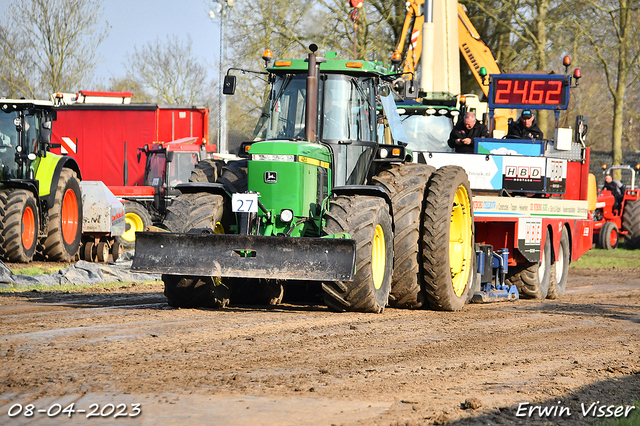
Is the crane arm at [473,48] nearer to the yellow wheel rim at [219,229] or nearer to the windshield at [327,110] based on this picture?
the windshield at [327,110]

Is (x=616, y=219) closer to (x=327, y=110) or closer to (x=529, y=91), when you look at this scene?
(x=529, y=91)

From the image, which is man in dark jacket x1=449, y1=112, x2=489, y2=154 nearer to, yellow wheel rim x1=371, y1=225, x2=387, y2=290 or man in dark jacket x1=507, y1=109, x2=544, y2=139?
man in dark jacket x1=507, y1=109, x2=544, y2=139

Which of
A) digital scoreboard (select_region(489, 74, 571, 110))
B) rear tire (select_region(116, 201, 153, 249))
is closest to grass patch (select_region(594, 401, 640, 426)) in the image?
digital scoreboard (select_region(489, 74, 571, 110))

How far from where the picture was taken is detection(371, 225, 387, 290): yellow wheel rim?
8211 mm

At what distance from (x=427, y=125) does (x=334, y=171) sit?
5.86 m

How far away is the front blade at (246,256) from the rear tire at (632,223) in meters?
18.1

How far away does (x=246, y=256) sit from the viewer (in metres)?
7.68

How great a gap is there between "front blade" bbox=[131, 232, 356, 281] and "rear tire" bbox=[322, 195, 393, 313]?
316mm

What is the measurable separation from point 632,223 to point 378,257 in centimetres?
1717

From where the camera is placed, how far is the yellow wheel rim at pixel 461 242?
1008 cm

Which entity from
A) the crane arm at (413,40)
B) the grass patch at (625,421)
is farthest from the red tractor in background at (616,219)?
the grass patch at (625,421)

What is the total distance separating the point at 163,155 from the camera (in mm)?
21156

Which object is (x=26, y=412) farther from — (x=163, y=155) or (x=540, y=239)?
(x=163, y=155)

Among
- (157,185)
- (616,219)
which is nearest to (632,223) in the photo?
(616,219)
